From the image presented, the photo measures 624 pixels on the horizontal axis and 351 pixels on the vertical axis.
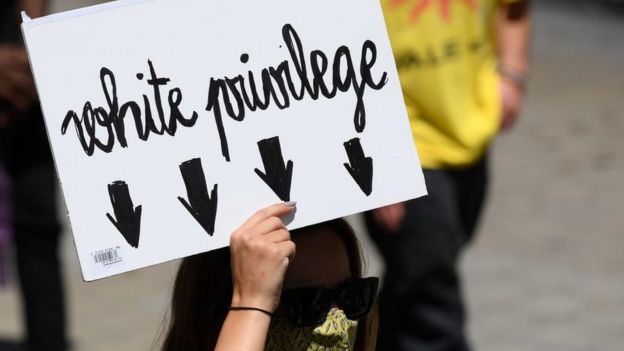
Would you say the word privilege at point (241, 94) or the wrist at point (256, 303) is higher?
the word privilege at point (241, 94)

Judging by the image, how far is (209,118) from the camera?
2.37 meters

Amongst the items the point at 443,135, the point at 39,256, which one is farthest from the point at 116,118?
the point at 39,256

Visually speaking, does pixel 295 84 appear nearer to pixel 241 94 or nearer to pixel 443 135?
pixel 241 94

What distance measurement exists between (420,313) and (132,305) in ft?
6.46

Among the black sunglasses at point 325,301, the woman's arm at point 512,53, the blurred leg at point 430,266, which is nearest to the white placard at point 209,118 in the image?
the black sunglasses at point 325,301

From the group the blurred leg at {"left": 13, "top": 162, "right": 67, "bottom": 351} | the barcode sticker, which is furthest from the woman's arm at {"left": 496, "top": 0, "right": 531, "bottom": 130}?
the barcode sticker

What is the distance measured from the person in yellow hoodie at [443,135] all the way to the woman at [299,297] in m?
1.53

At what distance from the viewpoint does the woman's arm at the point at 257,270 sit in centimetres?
230

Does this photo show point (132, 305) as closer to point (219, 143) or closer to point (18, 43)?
point (18, 43)

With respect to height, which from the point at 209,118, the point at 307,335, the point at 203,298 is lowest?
the point at 307,335

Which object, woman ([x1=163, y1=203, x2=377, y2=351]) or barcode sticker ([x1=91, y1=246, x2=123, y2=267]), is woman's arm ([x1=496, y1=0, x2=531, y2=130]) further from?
barcode sticker ([x1=91, y1=246, x2=123, y2=267])

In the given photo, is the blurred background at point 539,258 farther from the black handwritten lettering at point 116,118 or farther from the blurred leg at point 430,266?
the black handwritten lettering at point 116,118

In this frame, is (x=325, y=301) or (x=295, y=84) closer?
(x=295, y=84)

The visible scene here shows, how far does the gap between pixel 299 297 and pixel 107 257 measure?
390 mm
